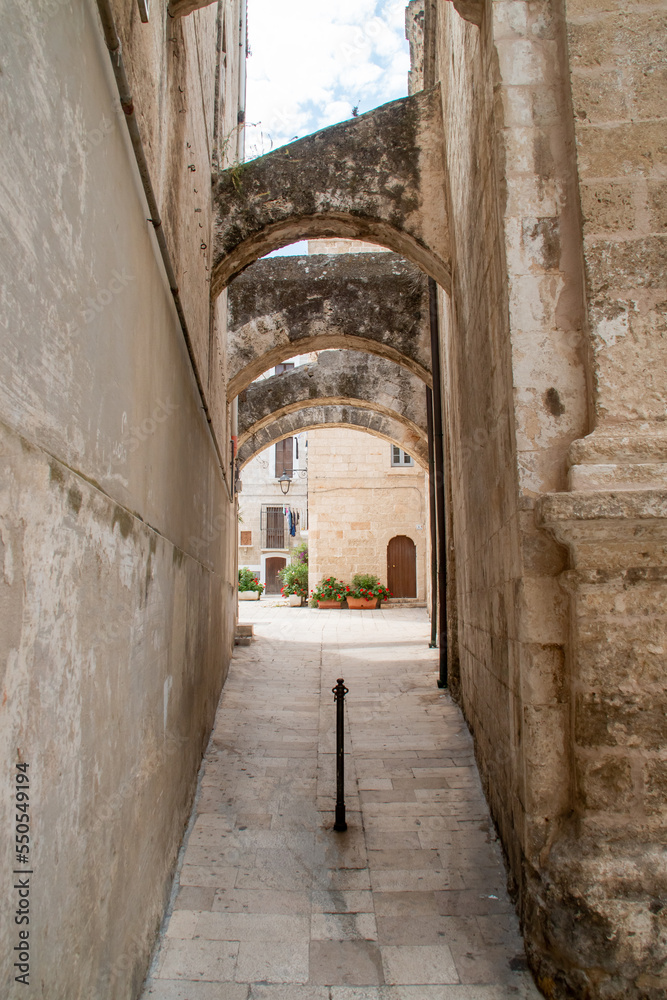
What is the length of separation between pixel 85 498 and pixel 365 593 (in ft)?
51.2

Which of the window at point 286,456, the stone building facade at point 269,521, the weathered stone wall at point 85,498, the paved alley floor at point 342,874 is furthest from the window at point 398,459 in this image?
the weathered stone wall at point 85,498

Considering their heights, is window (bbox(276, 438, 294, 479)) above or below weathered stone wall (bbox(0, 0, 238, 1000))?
above

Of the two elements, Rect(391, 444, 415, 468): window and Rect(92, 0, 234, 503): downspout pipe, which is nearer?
Rect(92, 0, 234, 503): downspout pipe

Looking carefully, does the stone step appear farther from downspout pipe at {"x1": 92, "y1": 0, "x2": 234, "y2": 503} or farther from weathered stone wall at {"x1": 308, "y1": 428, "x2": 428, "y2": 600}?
weathered stone wall at {"x1": 308, "y1": 428, "x2": 428, "y2": 600}

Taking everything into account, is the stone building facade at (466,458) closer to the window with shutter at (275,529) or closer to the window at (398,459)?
the window at (398,459)

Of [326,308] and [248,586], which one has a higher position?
[326,308]

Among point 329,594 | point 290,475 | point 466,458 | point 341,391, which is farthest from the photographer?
point 290,475

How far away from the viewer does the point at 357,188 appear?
481cm

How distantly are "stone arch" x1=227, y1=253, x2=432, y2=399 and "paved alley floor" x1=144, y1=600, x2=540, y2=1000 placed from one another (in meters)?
4.04

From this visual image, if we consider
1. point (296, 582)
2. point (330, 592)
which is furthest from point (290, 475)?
point (330, 592)

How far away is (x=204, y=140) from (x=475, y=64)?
7.05 feet

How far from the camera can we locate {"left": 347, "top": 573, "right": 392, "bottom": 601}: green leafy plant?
1680 cm

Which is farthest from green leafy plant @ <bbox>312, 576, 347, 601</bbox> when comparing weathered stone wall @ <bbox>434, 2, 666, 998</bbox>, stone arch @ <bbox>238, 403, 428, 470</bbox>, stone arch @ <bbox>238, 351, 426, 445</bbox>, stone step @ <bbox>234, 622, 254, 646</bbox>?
weathered stone wall @ <bbox>434, 2, 666, 998</bbox>

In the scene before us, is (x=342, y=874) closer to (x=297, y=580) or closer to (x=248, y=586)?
(x=297, y=580)
